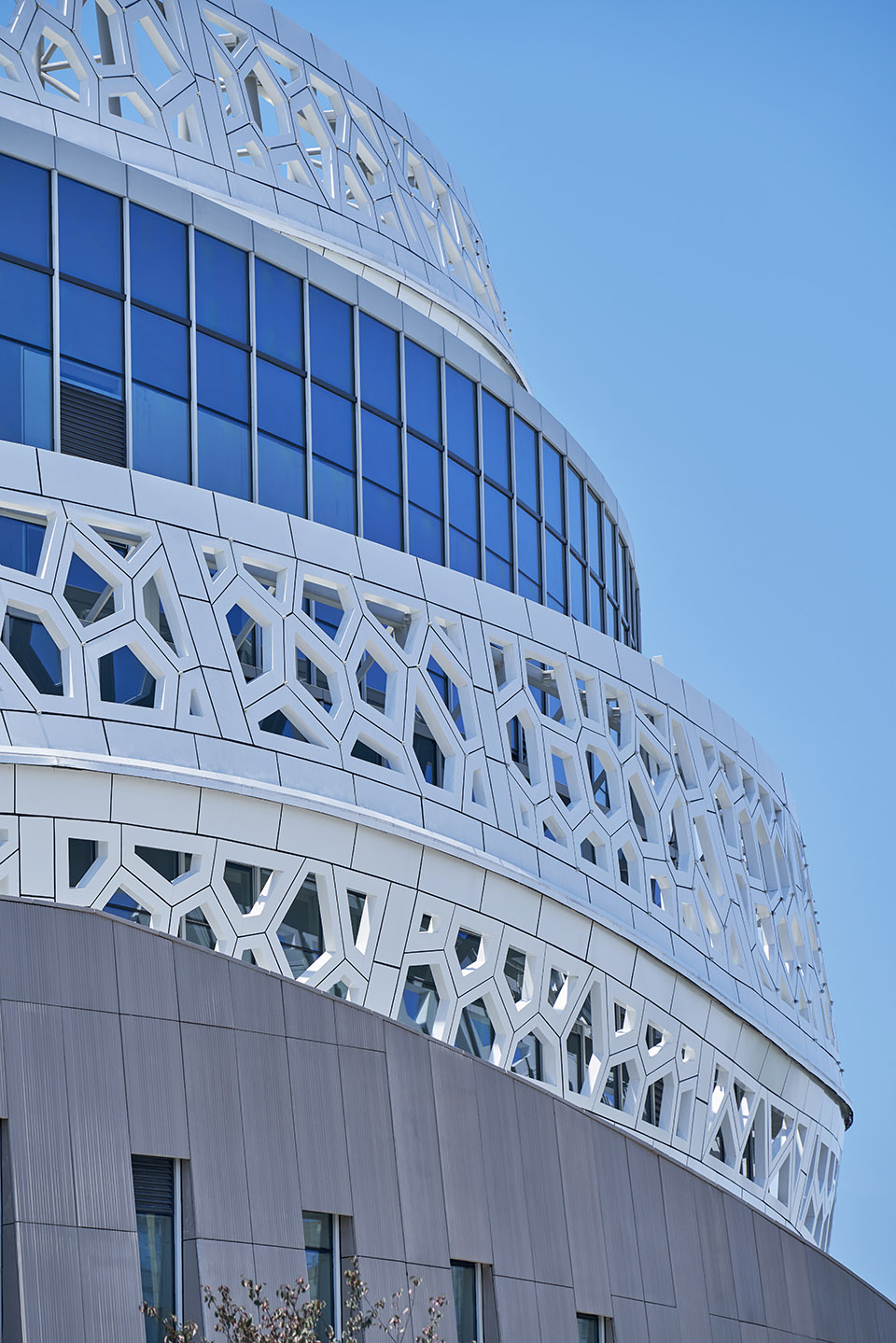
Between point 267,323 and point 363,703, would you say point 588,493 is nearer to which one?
point 267,323

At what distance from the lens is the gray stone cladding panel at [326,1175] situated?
676 inches

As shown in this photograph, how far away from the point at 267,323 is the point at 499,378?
560cm

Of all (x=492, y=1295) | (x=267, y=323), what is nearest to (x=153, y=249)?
(x=267, y=323)

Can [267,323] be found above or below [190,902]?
above

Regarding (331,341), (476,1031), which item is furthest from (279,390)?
(476,1031)

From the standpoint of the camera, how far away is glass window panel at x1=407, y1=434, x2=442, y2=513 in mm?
30656

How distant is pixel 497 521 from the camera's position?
107ft

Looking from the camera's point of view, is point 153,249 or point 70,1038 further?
point 153,249

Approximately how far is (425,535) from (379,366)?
2.77 metres

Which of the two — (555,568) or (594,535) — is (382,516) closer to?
(555,568)

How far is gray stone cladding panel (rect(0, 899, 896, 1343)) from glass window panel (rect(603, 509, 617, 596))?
15.2m

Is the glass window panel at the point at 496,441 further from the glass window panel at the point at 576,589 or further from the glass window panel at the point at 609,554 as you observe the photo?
the glass window panel at the point at 609,554

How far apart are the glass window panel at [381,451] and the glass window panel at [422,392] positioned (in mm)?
→ 598

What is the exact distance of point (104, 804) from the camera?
2262 cm
